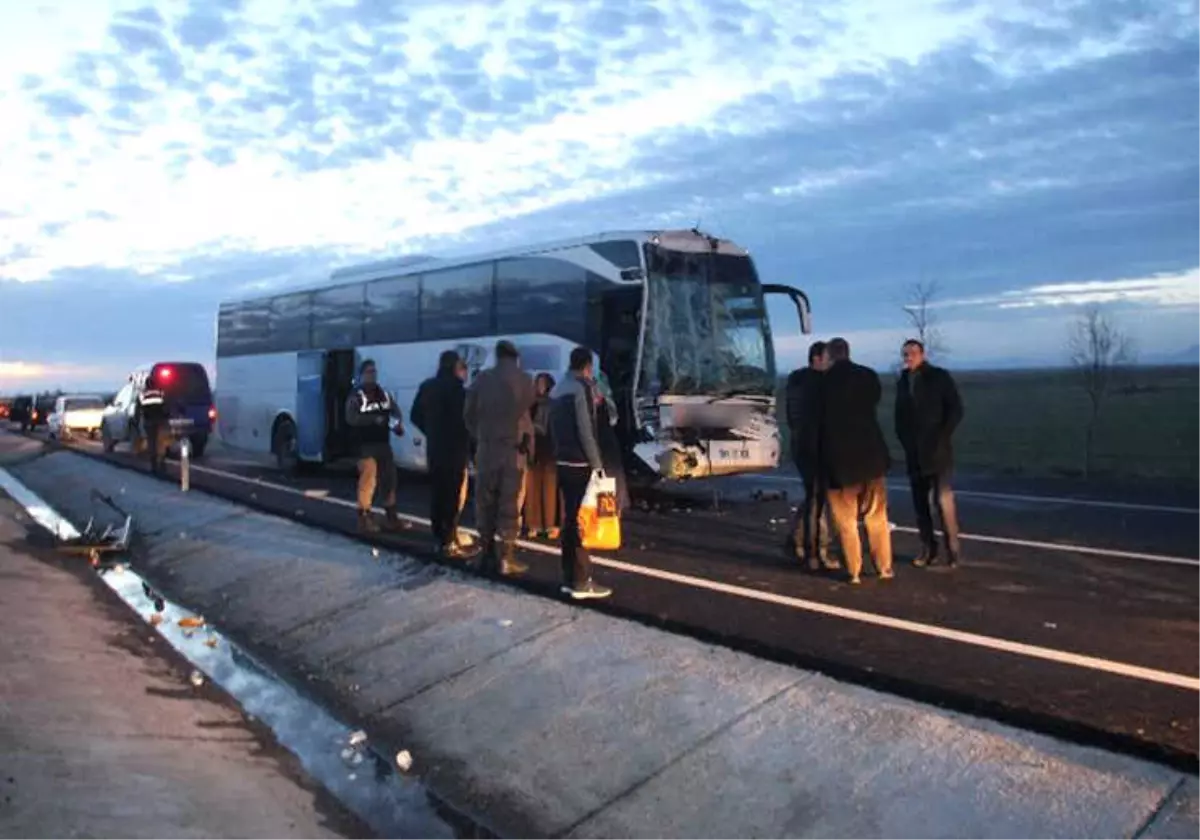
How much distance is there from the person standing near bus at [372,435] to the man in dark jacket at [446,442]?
142cm

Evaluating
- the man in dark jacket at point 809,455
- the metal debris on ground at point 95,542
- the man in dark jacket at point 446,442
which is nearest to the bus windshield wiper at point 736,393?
the man in dark jacket at point 809,455

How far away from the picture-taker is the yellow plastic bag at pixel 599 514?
9203mm

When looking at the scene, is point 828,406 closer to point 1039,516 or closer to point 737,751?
point 737,751

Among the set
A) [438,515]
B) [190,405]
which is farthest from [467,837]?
[190,405]

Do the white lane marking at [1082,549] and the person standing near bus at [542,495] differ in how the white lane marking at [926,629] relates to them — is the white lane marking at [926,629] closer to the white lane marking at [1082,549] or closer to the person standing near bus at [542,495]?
the person standing near bus at [542,495]

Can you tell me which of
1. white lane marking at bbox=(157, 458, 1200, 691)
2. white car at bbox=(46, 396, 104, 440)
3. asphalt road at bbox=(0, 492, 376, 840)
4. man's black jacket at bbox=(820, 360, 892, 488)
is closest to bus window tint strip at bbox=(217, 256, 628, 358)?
white lane marking at bbox=(157, 458, 1200, 691)

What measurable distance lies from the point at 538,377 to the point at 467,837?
23.1 ft

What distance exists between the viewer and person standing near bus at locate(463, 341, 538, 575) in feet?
32.7

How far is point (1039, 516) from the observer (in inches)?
572

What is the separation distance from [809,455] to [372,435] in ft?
17.2

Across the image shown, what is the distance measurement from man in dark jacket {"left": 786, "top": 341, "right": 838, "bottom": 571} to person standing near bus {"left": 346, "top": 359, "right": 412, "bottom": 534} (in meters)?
4.41

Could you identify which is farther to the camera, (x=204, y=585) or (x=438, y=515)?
(x=204, y=585)

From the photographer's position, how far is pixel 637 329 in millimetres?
15367

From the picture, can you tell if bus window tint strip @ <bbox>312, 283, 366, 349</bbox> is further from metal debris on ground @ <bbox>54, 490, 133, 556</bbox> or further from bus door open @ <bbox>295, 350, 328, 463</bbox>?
metal debris on ground @ <bbox>54, 490, 133, 556</bbox>
